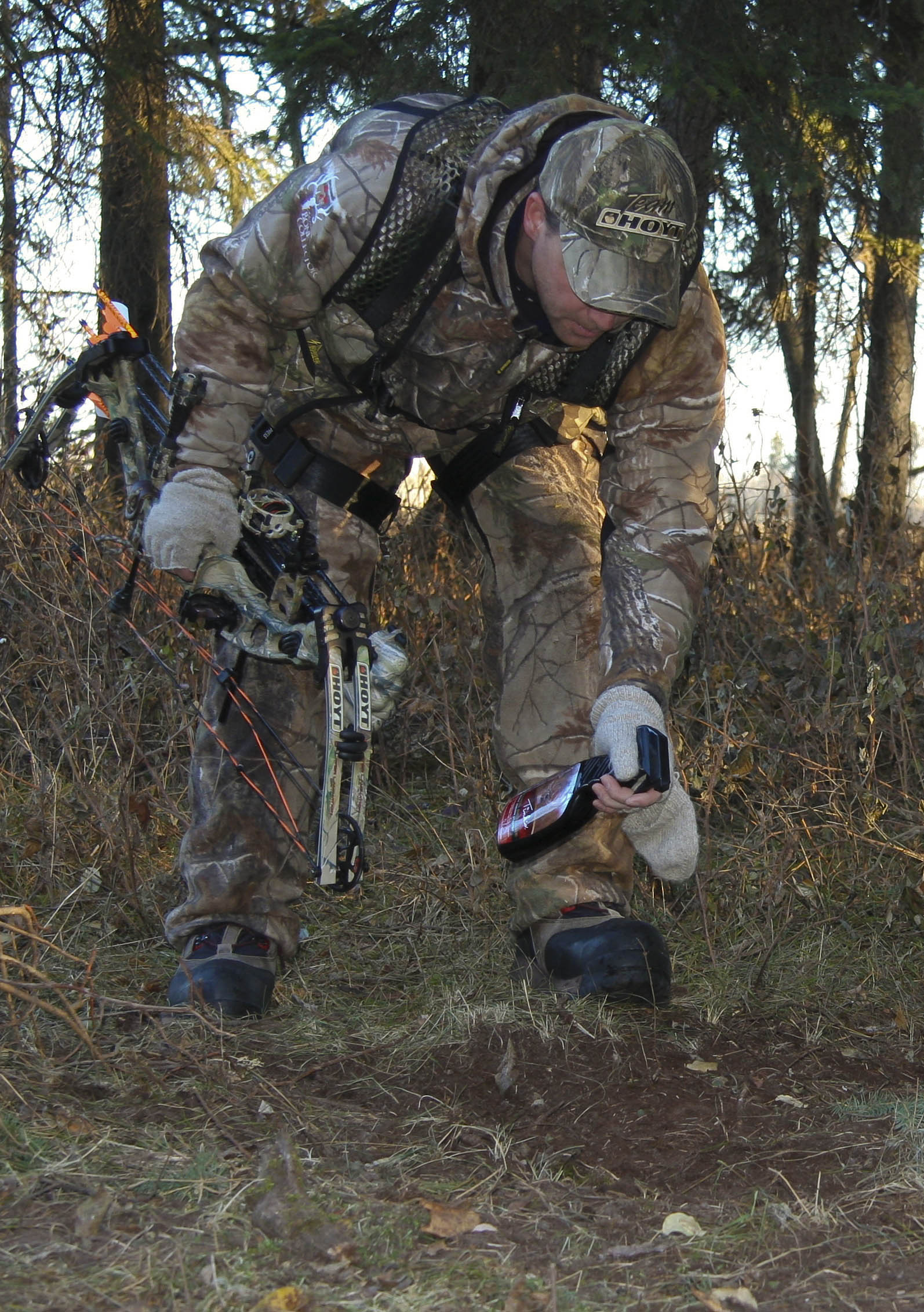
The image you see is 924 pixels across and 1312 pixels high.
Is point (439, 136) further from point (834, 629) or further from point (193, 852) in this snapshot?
point (834, 629)

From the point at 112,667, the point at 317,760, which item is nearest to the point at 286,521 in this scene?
the point at 317,760

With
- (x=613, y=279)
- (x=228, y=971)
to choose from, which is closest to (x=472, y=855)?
(x=228, y=971)

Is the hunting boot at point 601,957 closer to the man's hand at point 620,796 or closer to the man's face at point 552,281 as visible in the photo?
the man's hand at point 620,796

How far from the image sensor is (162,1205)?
2.43 meters

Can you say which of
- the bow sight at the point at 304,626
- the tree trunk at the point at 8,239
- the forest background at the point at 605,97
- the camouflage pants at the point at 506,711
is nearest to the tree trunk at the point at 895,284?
the forest background at the point at 605,97

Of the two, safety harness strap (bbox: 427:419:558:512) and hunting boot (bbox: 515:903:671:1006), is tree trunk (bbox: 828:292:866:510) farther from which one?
hunting boot (bbox: 515:903:671:1006)

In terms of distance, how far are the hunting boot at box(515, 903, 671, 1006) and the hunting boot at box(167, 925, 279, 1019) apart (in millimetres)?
707

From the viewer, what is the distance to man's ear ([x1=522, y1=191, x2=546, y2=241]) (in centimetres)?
328

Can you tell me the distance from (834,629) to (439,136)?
2794mm

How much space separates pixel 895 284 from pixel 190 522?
6094 mm

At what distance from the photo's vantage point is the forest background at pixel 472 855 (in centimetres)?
241

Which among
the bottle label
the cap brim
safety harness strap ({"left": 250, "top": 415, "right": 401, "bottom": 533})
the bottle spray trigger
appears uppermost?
the cap brim

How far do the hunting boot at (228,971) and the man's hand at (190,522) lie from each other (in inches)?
37.7

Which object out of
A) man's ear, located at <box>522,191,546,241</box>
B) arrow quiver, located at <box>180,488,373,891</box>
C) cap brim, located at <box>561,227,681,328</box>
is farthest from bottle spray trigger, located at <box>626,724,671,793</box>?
man's ear, located at <box>522,191,546,241</box>
